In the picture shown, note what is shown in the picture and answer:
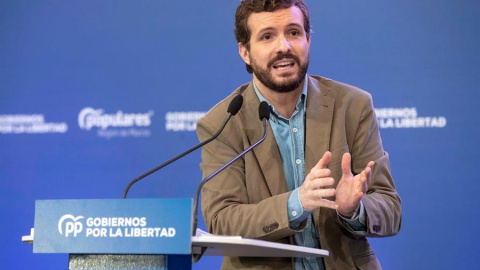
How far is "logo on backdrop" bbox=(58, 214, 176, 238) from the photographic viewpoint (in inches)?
67.6

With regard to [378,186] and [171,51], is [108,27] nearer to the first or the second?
[171,51]

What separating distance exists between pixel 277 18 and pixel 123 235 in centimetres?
138

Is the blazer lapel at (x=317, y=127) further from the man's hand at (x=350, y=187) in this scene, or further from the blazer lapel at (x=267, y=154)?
the man's hand at (x=350, y=187)

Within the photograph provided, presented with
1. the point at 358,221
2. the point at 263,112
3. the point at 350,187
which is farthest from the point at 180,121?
the point at 350,187

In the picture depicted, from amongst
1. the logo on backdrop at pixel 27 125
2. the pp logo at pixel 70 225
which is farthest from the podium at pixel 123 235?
the logo on backdrop at pixel 27 125

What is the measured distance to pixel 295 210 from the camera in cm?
225

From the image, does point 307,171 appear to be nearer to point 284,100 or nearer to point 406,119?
point 284,100

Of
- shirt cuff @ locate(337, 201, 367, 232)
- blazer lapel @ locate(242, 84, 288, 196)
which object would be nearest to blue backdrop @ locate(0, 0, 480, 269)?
blazer lapel @ locate(242, 84, 288, 196)

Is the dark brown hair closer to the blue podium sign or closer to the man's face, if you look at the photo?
the man's face

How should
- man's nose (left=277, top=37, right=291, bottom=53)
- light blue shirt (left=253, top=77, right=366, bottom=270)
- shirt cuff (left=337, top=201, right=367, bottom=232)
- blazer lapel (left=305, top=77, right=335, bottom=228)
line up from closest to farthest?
shirt cuff (left=337, top=201, right=367, bottom=232), light blue shirt (left=253, top=77, right=366, bottom=270), blazer lapel (left=305, top=77, right=335, bottom=228), man's nose (left=277, top=37, right=291, bottom=53)

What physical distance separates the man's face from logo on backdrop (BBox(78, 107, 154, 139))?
142 centimetres

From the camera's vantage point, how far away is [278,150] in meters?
2.68

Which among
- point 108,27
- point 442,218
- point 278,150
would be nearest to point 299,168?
point 278,150

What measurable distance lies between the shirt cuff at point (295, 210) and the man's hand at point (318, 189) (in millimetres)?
41
